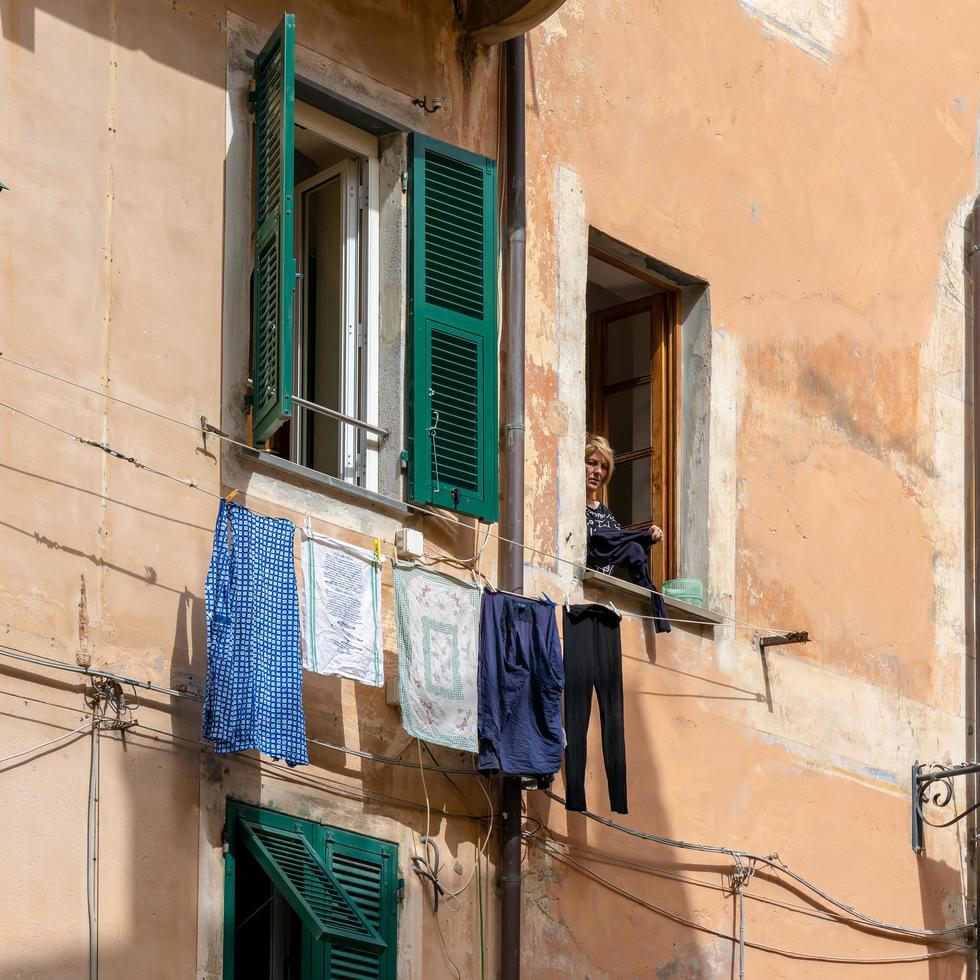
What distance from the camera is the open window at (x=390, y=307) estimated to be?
1127cm

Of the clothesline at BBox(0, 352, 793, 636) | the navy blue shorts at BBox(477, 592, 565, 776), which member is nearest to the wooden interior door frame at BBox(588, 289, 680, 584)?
the clothesline at BBox(0, 352, 793, 636)

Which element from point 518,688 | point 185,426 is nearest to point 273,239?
point 185,426

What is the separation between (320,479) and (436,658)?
2.91ft

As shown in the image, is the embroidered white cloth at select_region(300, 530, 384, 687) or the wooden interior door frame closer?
the embroidered white cloth at select_region(300, 530, 384, 687)

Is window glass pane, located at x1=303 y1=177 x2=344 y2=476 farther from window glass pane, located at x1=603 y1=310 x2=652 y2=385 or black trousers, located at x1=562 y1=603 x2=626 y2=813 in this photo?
window glass pane, located at x1=603 y1=310 x2=652 y2=385

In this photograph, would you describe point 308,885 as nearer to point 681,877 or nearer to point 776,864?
point 681,877

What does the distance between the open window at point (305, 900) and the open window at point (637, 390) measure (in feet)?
9.68

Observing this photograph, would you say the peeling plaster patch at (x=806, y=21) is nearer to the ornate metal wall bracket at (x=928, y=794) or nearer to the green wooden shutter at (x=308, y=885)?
the ornate metal wall bracket at (x=928, y=794)

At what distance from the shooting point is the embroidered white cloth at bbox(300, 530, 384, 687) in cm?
1016

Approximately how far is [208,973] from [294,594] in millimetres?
1481

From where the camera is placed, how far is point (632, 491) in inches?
533

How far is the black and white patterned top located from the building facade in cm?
18

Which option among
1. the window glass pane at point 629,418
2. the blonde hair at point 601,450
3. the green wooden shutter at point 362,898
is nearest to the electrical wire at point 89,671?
the green wooden shutter at point 362,898

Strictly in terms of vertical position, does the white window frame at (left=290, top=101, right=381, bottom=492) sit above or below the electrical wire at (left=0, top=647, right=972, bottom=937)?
above
